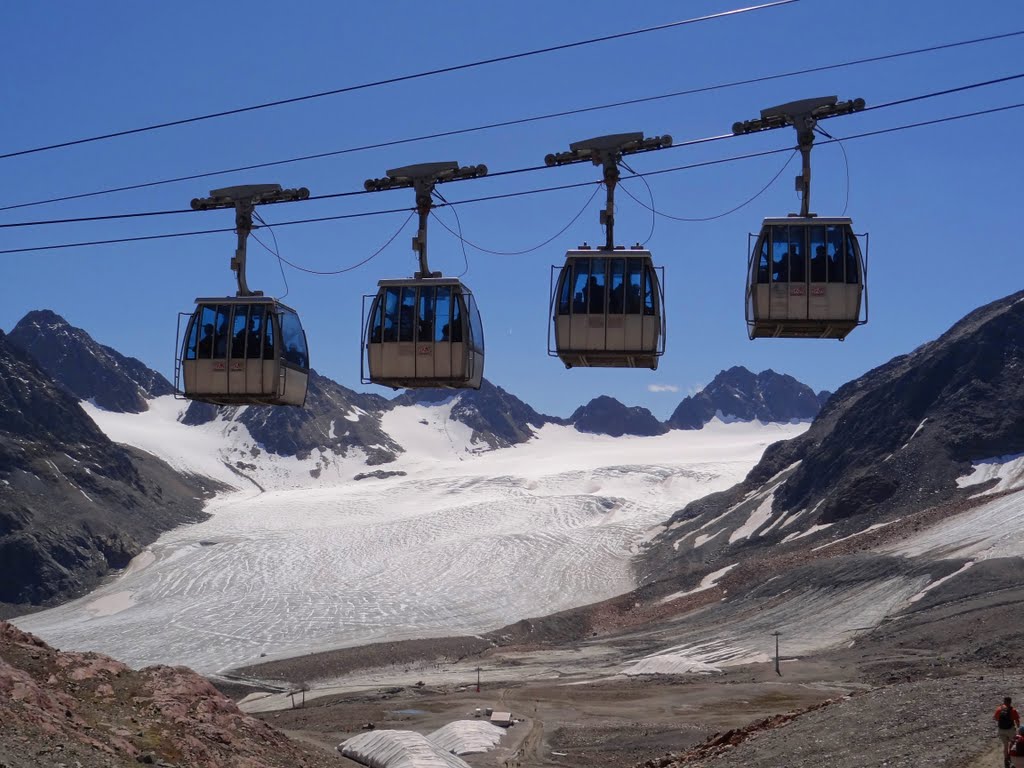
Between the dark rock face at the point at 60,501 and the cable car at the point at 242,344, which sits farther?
the dark rock face at the point at 60,501

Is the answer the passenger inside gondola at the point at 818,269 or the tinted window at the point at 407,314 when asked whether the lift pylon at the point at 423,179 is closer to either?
the tinted window at the point at 407,314

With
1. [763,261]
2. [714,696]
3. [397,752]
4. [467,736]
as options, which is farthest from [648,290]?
[714,696]

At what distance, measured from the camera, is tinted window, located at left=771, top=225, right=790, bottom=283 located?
23.9 m

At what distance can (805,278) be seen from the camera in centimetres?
2383

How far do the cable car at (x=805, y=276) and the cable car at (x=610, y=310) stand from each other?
6.43 ft

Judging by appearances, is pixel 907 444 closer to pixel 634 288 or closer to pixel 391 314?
pixel 634 288

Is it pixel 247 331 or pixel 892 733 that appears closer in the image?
pixel 247 331

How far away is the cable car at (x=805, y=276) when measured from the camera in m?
23.8

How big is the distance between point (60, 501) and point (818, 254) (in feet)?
524

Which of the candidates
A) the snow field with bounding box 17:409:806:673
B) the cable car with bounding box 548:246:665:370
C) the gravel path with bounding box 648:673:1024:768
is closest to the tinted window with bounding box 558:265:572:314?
the cable car with bounding box 548:246:665:370

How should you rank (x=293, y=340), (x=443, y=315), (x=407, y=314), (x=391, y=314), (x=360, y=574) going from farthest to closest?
(x=360, y=574)
(x=293, y=340)
(x=391, y=314)
(x=407, y=314)
(x=443, y=315)

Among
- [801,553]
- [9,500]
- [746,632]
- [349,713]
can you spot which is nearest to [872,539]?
[801,553]

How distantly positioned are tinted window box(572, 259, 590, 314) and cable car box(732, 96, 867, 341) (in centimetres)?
320

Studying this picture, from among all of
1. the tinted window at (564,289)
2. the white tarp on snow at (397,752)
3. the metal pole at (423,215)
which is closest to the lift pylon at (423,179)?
the metal pole at (423,215)
